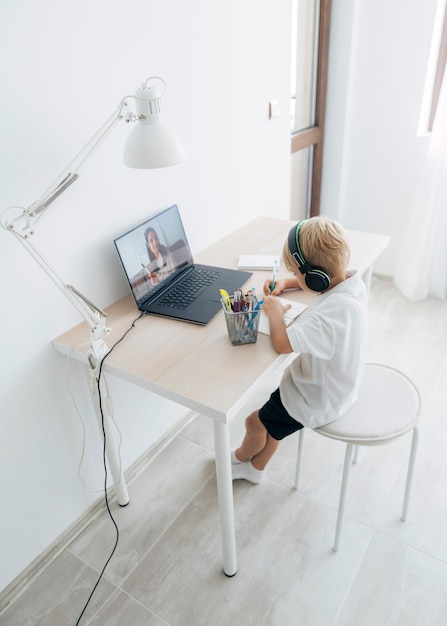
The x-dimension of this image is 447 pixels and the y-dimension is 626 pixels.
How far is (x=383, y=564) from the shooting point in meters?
1.45

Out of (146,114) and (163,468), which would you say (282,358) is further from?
(163,468)

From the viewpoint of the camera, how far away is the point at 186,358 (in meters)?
1.27

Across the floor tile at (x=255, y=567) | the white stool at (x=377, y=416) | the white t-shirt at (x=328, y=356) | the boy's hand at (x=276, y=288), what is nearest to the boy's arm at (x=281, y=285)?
the boy's hand at (x=276, y=288)

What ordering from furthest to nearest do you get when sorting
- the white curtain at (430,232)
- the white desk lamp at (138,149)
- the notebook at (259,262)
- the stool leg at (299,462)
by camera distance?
1. the white curtain at (430,232)
2. the notebook at (259,262)
3. the stool leg at (299,462)
4. the white desk lamp at (138,149)

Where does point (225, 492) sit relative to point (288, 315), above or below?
below

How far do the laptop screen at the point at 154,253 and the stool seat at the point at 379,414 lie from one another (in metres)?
0.71

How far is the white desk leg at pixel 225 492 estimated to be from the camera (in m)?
1.16

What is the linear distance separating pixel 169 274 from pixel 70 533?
0.97m

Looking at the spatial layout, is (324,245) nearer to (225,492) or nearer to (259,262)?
(259,262)

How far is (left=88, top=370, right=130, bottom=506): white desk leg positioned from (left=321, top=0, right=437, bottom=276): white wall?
2228 mm

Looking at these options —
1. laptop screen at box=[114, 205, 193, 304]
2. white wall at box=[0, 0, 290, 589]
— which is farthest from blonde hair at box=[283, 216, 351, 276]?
white wall at box=[0, 0, 290, 589]

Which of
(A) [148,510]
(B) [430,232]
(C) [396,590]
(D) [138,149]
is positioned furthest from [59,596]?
(B) [430,232]

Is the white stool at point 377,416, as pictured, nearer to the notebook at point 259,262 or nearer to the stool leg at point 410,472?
the stool leg at point 410,472

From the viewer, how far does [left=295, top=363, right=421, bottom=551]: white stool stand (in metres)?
1.30
